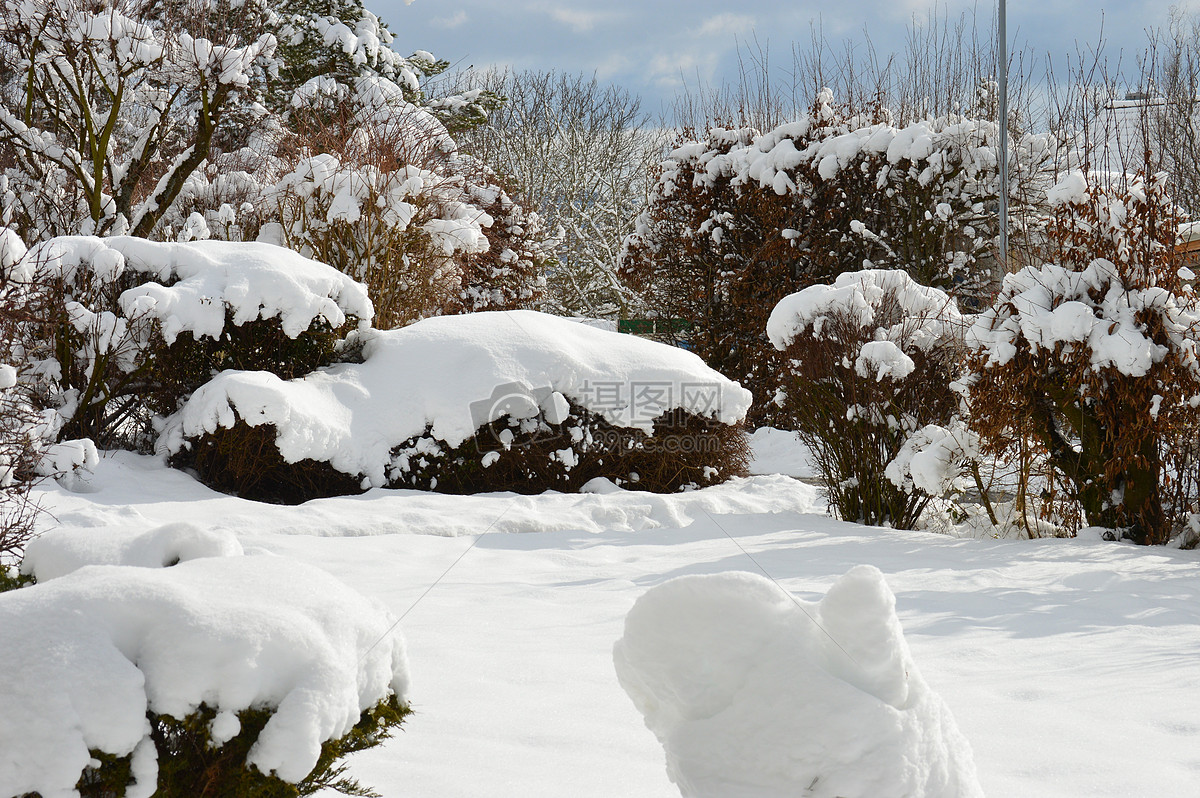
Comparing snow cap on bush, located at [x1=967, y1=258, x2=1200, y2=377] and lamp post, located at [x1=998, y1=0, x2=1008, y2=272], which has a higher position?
lamp post, located at [x1=998, y1=0, x2=1008, y2=272]

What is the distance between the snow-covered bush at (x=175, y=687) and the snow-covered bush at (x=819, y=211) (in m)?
9.36

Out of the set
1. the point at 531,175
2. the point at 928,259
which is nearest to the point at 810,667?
the point at 928,259

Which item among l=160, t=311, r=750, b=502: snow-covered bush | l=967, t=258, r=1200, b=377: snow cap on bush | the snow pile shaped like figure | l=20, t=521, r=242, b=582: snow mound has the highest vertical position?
l=967, t=258, r=1200, b=377: snow cap on bush

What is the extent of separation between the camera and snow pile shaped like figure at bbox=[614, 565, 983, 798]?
4.77 ft

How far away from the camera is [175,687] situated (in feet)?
4.72

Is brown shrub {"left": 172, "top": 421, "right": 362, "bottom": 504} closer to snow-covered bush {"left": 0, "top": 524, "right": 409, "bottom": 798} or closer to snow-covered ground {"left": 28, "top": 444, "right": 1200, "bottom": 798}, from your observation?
snow-covered ground {"left": 28, "top": 444, "right": 1200, "bottom": 798}

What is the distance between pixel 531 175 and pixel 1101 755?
21.1 meters

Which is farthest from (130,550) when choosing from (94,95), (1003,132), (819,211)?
(819,211)

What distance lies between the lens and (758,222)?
38.1 feet

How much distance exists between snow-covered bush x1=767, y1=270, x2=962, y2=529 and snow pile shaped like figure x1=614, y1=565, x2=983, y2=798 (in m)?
3.99

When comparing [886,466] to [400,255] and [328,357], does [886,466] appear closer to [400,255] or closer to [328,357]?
[328,357]

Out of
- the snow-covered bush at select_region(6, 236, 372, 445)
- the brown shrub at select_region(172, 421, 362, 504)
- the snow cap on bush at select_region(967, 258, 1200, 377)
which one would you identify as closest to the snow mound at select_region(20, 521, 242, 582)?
the brown shrub at select_region(172, 421, 362, 504)

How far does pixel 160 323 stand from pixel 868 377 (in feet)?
15.7

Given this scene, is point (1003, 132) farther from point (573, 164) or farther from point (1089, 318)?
point (573, 164)
